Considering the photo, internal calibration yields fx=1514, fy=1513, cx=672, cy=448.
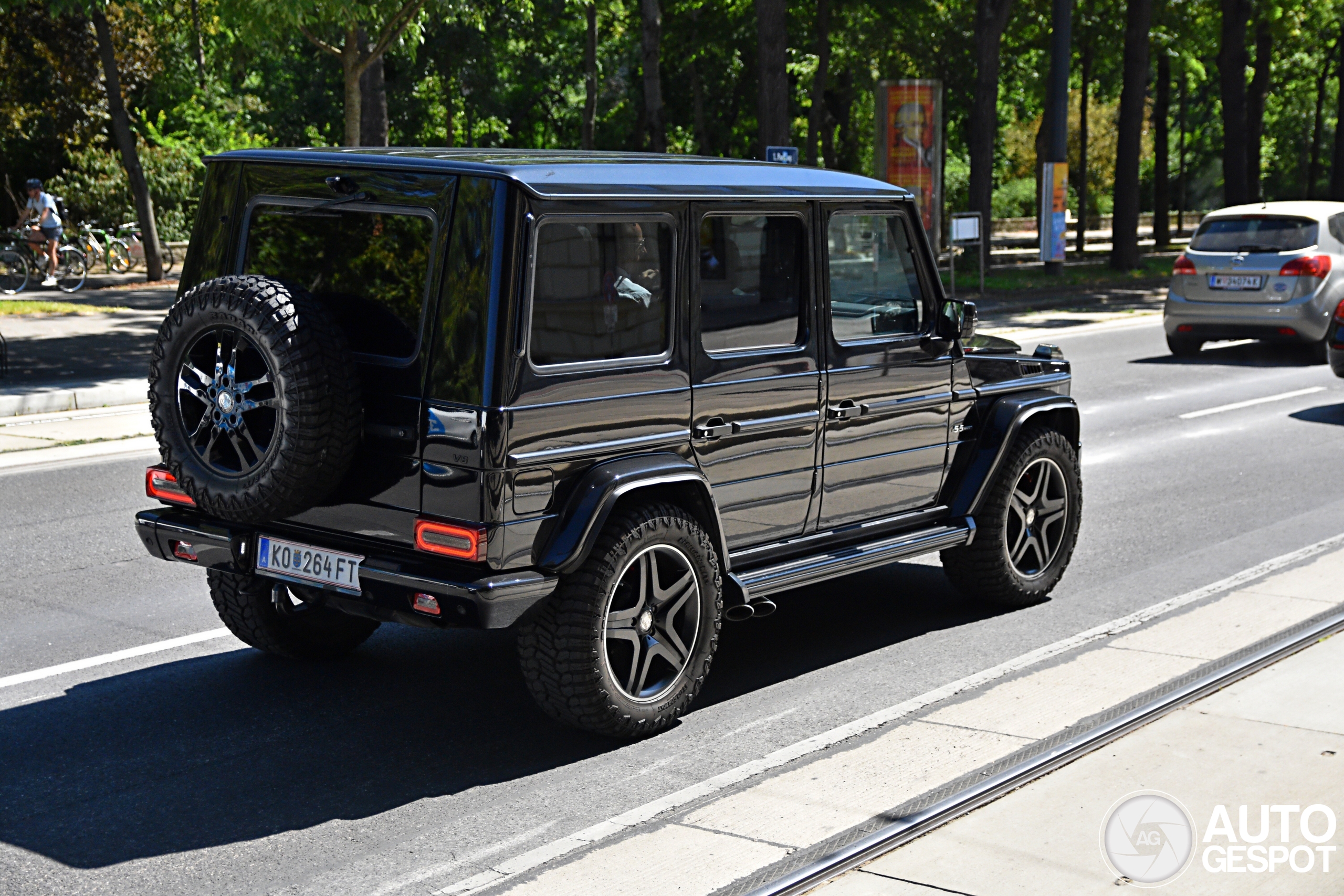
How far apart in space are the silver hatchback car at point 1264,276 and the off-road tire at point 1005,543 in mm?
10857

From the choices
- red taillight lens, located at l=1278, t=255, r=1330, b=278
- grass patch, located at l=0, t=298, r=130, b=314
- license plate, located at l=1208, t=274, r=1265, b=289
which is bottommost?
grass patch, located at l=0, t=298, r=130, b=314

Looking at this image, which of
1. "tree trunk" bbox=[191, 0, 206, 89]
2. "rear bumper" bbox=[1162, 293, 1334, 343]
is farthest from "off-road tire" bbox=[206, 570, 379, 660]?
"tree trunk" bbox=[191, 0, 206, 89]

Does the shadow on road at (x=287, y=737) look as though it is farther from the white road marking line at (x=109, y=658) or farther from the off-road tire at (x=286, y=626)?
the white road marking line at (x=109, y=658)

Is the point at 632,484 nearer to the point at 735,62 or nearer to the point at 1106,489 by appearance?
the point at 1106,489

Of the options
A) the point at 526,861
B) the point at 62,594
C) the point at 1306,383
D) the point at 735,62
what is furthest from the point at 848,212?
the point at 735,62

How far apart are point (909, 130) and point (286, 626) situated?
75.0ft

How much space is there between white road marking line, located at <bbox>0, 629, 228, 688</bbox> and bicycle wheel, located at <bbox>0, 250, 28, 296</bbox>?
63.5 feet

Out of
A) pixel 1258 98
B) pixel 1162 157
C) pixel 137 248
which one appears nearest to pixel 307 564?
pixel 137 248

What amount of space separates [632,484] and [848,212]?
1.75m

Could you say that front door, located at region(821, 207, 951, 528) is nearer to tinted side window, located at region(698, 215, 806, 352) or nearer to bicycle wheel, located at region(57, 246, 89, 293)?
tinted side window, located at region(698, 215, 806, 352)

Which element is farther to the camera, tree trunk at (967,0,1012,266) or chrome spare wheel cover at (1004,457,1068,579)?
tree trunk at (967,0,1012,266)

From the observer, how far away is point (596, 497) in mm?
4785

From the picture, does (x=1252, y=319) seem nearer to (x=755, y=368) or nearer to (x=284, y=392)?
(x=755, y=368)

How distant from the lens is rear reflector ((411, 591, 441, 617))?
463cm
